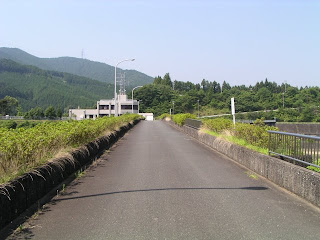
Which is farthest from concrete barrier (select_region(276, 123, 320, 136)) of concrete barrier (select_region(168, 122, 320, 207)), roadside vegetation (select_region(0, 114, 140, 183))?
roadside vegetation (select_region(0, 114, 140, 183))

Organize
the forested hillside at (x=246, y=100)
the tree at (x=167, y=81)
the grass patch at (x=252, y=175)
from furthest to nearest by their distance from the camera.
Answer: the tree at (x=167, y=81) → the forested hillside at (x=246, y=100) → the grass patch at (x=252, y=175)

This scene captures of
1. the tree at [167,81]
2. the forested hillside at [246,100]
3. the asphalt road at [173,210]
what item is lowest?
the asphalt road at [173,210]

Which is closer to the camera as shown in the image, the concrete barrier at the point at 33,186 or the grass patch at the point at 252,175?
the concrete barrier at the point at 33,186

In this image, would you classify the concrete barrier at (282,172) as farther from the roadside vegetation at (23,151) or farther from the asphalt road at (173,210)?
the roadside vegetation at (23,151)

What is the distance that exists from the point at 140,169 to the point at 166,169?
0.77 metres

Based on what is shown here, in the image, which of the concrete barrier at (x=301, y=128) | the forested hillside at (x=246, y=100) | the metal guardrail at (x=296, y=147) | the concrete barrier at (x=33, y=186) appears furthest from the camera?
the forested hillside at (x=246, y=100)

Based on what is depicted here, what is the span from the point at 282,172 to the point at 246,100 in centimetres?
7395

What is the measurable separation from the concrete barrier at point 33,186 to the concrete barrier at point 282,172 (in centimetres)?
500

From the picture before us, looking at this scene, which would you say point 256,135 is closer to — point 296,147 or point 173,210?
point 296,147

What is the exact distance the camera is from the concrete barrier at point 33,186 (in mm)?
4891

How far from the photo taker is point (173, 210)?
5660 millimetres

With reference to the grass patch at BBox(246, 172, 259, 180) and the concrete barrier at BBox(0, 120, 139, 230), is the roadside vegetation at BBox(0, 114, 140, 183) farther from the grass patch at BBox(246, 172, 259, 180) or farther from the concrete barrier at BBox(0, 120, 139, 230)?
the grass patch at BBox(246, 172, 259, 180)

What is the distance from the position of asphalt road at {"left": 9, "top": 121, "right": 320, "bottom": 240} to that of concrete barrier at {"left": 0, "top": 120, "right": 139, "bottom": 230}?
0.30 meters

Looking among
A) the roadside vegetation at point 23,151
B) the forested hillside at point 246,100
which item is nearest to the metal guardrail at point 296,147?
the roadside vegetation at point 23,151
